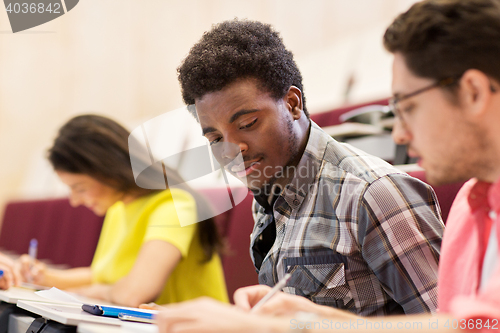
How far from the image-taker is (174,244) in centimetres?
96

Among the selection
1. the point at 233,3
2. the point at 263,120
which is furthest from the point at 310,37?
the point at 263,120

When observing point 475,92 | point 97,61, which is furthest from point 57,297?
point 97,61

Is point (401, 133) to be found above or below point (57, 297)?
above

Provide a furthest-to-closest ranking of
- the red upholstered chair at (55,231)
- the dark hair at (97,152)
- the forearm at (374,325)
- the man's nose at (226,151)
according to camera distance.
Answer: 1. the red upholstered chair at (55,231)
2. the dark hair at (97,152)
3. the man's nose at (226,151)
4. the forearm at (374,325)

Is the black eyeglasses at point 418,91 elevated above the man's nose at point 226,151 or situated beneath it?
elevated above

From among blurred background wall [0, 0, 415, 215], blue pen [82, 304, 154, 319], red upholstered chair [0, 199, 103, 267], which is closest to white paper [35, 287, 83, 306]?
blue pen [82, 304, 154, 319]

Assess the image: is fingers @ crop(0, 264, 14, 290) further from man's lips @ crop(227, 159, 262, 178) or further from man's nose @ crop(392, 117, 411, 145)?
man's nose @ crop(392, 117, 411, 145)

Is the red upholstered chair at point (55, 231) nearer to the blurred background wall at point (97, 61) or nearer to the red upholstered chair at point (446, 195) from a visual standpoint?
A: the blurred background wall at point (97, 61)

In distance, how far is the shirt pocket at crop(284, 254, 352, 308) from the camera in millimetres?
628

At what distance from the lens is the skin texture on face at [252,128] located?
26.3 inches

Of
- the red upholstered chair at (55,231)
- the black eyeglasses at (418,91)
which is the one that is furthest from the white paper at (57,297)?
the red upholstered chair at (55,231)

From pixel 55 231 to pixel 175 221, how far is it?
1271 mm

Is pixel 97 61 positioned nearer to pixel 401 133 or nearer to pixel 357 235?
pixel 357 235

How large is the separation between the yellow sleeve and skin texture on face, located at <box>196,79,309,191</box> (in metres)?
0.32
